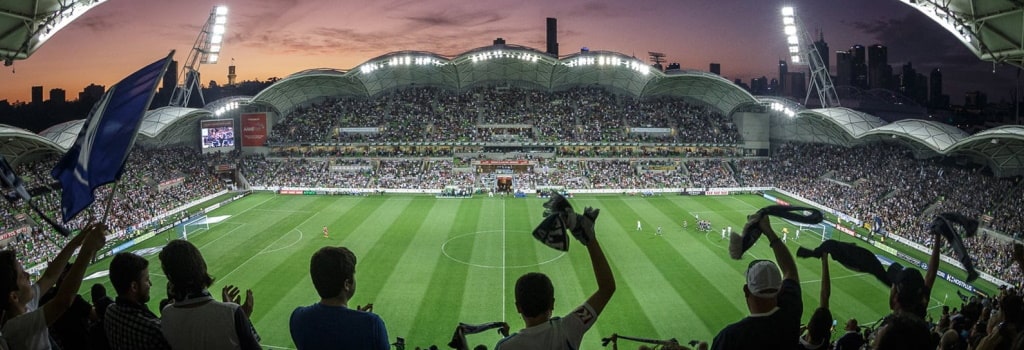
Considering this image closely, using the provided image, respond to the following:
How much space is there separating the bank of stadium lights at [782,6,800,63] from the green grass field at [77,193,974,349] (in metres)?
18.7

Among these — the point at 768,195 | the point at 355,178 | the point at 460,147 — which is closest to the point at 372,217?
the point at 355,178

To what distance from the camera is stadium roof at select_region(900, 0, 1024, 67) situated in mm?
17828

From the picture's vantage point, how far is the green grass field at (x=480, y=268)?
21.9 meters

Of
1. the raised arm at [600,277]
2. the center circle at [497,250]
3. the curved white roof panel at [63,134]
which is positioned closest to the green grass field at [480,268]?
the center circle at [497,250]

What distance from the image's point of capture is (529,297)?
3.70m

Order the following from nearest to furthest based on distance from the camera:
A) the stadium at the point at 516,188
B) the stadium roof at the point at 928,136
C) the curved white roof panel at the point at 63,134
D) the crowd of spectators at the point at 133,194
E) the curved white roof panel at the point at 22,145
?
the stadium at the point at 516,188, the crowd of spectators at the point at 133,194, the curved white roof panel at the point at 22,145, the stadium roof at the point at 928,136, the curved white roof panel at the point at 63,134

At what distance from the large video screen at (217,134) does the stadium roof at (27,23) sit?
137 ft

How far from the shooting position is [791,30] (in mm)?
53250

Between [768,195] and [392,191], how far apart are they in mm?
37367

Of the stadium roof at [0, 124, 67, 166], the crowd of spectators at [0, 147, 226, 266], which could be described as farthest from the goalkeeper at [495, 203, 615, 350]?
the stadium roof at [0, 124, 67, 166]

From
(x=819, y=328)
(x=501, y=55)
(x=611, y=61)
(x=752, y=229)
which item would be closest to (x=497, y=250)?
(x=819, y=328)

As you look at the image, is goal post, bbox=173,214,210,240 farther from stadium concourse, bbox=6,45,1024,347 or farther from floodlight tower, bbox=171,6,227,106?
floodlight tower, bbox=171,6,227,106

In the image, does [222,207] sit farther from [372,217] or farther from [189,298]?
[189,298]

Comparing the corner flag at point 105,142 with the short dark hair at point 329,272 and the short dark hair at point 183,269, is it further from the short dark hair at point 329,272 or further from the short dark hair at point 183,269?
the short dark hair at point 329,272
